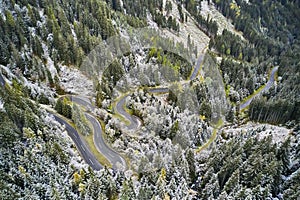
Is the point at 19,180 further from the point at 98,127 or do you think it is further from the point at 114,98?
the point at 114,98

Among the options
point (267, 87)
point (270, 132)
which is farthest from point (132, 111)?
point (267, 87)

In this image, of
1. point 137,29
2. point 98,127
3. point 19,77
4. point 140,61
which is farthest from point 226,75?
point 19,77

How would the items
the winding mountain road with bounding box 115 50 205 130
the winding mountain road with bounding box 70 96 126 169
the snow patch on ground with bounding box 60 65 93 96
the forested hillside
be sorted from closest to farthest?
the forested hillside < the winding mountain road with bounding box 70 96 126 169 < the winding mountain road with bounding box 115 50 205 130 < the snow patch on ground with bounding box 60 65 93 96

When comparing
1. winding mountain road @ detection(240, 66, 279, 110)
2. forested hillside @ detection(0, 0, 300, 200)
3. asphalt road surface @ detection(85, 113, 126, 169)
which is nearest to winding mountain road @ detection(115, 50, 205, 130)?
forested hillside @ detection(0, 0, 300, 200)

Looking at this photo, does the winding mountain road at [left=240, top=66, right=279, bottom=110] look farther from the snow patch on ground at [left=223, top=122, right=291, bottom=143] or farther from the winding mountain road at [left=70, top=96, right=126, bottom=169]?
the winding mountain road at [left=70, top=96, right=126, bottom=169]

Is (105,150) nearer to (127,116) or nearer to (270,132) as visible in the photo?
(127,116)
